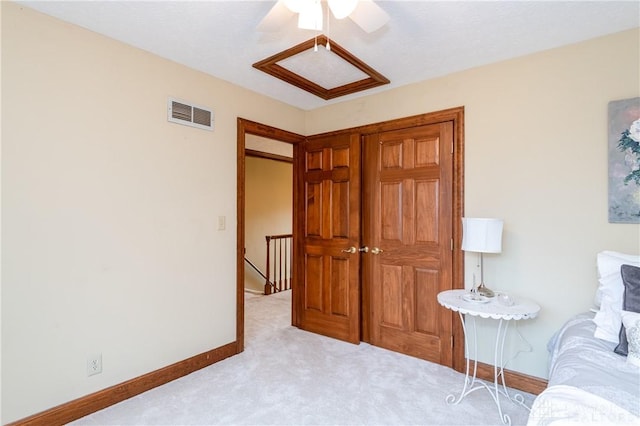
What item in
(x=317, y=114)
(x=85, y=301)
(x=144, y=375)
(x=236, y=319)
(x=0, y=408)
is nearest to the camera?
(x=0, y=408)

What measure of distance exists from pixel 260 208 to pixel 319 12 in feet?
16.4

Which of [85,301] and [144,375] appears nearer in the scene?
[85,301]

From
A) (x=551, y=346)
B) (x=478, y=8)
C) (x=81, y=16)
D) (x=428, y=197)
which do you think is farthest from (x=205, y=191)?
(x=551, y=346)

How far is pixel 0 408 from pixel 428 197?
3161mm

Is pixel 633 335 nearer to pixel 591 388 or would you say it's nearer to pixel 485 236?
pixel 591 388

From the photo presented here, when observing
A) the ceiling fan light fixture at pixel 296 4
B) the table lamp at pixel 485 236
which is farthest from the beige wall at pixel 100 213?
the table lamp at pixel 485 236

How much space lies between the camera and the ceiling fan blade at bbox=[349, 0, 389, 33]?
1581 mm

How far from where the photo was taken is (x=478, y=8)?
1846mm

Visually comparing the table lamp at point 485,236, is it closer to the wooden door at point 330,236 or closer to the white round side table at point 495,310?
the white round side table at point 495,310

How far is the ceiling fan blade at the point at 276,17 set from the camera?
5.27ft

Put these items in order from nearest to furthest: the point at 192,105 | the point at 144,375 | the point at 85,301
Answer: the point at 85,301
the point at 144,375
the point at 192,105

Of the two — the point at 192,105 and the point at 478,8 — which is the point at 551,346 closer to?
the point at 478,8

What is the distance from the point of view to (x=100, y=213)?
7.13ft

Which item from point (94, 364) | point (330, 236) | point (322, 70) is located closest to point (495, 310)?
point (330, 236)
